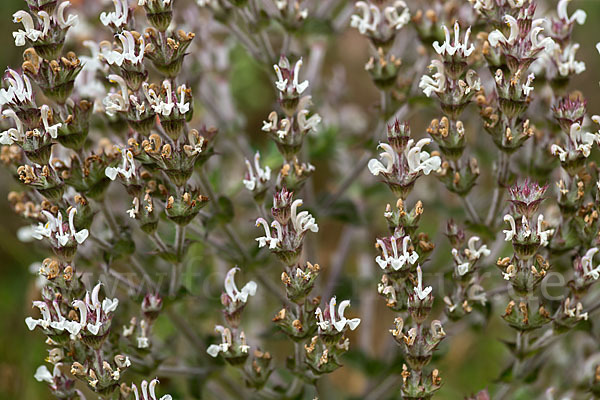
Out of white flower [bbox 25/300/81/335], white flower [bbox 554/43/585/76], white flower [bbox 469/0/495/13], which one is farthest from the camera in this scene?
white flower [bbox 554/43/585/76]

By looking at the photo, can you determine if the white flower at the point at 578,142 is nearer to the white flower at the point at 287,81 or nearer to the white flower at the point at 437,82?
the white flower at the point at 437,82

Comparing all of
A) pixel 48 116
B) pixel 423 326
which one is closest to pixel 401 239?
pixel 423 326

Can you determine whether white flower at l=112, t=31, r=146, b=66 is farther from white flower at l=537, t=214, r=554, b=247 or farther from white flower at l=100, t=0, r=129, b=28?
white flower at l=537, t=214, r=554, b=247

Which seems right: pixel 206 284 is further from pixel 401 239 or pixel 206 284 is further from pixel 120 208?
pixel 401 239

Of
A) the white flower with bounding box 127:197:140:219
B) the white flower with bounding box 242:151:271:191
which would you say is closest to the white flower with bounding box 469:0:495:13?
the white flower with bounding box 242:151:271:191

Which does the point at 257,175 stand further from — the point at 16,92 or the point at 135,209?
the point at 16,92

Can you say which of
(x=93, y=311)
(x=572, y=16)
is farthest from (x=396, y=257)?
(x=572, y=16)
